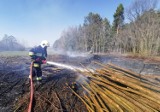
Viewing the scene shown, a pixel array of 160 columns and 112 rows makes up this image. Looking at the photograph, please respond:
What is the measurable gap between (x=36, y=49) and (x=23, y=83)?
168 centimetres

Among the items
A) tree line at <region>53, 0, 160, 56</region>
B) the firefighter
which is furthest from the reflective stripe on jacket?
tree line at <region>53, 0, 160, 56</region>

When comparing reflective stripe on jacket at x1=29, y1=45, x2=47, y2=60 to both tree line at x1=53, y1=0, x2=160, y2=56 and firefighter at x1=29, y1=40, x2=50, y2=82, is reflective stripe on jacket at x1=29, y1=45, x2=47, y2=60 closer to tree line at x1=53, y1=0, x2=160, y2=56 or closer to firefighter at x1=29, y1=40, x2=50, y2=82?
firefighter at x1=29, y1=40, x2=50, y2=82

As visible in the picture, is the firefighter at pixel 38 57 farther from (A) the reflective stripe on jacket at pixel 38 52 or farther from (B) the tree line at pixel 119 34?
(B) the tree line at pixel 119 34

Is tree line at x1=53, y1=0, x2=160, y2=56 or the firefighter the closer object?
the firefighter

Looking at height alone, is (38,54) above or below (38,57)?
above

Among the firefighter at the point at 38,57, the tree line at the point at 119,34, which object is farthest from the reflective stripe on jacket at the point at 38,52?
the tree line at the point at 119,34

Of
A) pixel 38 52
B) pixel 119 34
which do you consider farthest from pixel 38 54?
pixel 119 34

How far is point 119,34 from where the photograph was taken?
44.6 metres

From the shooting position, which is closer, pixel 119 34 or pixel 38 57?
pixel 38 57

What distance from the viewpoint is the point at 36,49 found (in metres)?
7.83

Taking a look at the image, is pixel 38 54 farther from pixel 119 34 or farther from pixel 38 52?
pixel 119 34

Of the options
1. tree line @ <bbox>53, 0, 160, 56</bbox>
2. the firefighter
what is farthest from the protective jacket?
tree line @ <bbox>53, 0, 160, 56</bbox>

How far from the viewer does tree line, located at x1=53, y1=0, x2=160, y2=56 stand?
3203 centimetres

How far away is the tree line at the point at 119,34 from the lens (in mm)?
32031
